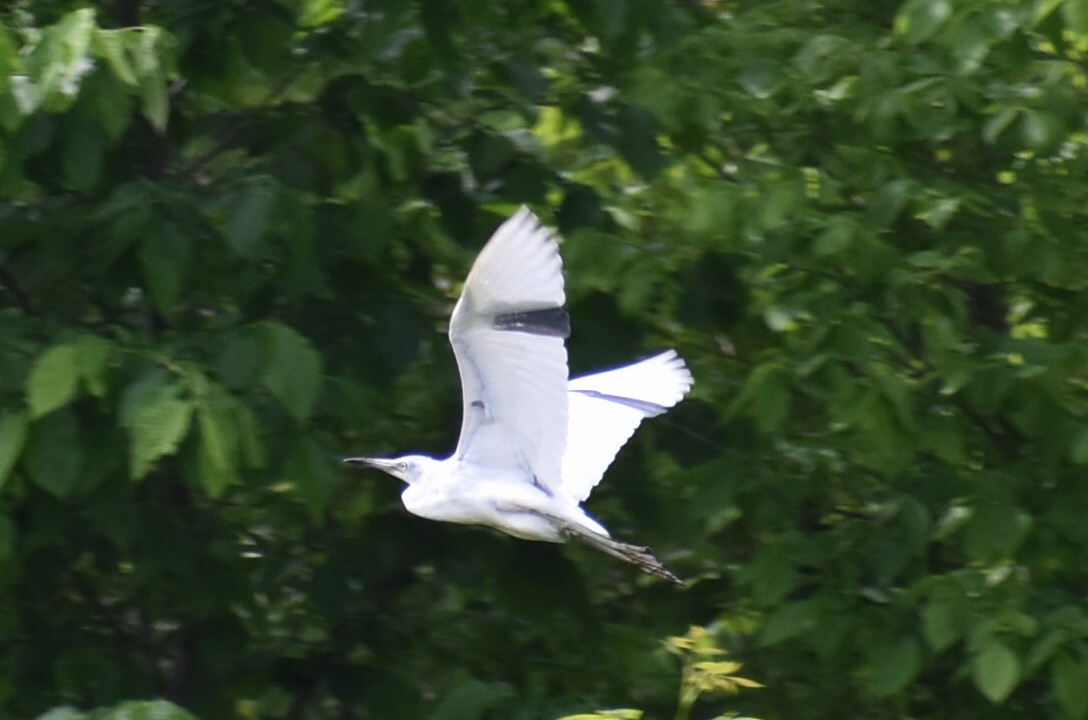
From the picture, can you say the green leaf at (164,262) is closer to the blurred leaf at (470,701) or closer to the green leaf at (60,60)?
the green leaf at (60,60)

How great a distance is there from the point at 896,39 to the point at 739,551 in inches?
61.3

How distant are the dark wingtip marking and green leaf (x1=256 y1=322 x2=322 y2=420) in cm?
41

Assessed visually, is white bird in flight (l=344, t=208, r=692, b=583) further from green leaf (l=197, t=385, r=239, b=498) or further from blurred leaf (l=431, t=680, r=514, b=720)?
→ green leaf (l=197, t=385, r=239, b=498)

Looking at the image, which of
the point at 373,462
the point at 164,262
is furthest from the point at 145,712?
the point at 373,462

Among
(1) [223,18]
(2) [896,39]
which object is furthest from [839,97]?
(1) [223,18]

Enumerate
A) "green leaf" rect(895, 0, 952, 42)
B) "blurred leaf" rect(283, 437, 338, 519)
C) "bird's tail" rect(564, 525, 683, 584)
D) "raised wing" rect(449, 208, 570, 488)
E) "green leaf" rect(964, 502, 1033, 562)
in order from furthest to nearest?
"green leaf" rect(964, 502, 1033, 562) < "green leaf" rect(895, 0, 952, 42) < "bird's tail" rect(564, 525, 683, 584) < "blurred leaf" rect(283, 437, 338, 519) < "raised wing" rect(449, 208, 570, 488)

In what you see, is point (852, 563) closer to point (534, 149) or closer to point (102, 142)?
point (534, 149)

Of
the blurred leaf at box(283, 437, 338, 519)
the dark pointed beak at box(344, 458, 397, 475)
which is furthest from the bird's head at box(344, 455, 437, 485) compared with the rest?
the blurred leaf at box(283, 437, 338, 519)

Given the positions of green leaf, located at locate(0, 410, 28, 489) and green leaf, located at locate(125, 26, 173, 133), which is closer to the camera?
green leaf, located at locate(0, 410, 28, 489)

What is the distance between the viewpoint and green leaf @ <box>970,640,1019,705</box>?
3732 mm

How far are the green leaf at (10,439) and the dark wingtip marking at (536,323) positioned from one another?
987mm

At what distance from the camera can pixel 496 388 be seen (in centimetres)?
374

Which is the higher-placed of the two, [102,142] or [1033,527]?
[102,142]

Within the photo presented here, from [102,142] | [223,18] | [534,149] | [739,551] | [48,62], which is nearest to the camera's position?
[48,62]
